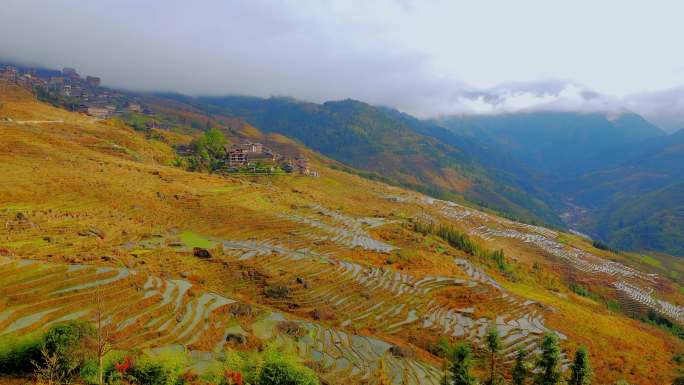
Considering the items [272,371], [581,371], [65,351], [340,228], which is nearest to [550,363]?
[581,371]

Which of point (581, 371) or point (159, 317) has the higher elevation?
point (581, 371)

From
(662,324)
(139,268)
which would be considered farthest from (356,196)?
(139,268)

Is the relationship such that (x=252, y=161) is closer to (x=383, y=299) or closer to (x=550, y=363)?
(x=383, y=299)

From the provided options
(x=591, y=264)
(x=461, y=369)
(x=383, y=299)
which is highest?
(x=461, y=369)

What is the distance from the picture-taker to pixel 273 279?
50.8m

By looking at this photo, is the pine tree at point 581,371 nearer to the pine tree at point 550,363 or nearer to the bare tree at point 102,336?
the pine tree at point 550,363

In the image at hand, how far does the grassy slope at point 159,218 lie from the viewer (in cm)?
4831

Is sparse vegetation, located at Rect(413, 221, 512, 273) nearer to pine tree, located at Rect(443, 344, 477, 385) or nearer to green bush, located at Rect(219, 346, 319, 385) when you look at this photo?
pine tree, located at Rect(443, 344, 477, 385)

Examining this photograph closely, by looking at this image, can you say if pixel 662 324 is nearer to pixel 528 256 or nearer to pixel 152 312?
pixel 528 256

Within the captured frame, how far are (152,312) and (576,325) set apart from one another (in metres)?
56.4

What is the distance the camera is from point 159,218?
7044cm

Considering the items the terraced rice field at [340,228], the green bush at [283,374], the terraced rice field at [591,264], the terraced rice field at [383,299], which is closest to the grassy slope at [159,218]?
the terraced rice field at [340,228]

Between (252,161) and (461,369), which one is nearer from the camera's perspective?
(461,369)

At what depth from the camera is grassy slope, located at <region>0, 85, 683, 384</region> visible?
48.3 m
